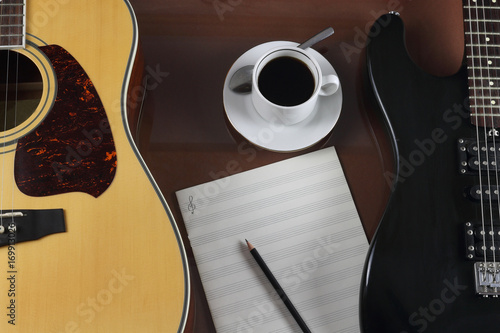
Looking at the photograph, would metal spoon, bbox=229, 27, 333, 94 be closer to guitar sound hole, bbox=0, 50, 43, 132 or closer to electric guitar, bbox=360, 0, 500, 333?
electric guitar, bbox=360, 0, 500, 333

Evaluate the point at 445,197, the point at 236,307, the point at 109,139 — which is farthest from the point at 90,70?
the point at 445,197

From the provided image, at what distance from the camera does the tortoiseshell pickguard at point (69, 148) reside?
601 millimetres

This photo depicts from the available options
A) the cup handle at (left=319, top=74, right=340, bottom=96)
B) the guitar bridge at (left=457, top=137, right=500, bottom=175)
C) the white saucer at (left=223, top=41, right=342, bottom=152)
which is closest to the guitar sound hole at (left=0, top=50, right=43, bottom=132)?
the white saucer at (left=223, top=41, right=342, bottom=152)

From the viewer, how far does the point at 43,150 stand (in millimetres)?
608

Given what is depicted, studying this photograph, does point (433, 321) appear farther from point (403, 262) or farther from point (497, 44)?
point (497, 44)

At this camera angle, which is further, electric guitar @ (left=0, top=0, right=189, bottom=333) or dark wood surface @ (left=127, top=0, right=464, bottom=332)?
dark wood surface @ (left=127, top=0, right=464, bottom=332)

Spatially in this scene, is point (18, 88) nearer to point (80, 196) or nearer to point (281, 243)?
point (80, 196)

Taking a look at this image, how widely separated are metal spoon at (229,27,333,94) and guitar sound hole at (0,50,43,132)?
10.0 inches

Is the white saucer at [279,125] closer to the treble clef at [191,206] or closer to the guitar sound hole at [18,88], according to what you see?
the treble clef at [191,206]

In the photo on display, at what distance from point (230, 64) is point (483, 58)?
0.34m

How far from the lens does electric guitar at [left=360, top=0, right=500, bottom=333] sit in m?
0.60

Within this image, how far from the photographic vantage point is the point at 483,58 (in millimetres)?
684

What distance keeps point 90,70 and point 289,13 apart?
1.03ft

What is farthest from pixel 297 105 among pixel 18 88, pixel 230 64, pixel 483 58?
pixel 18 88
